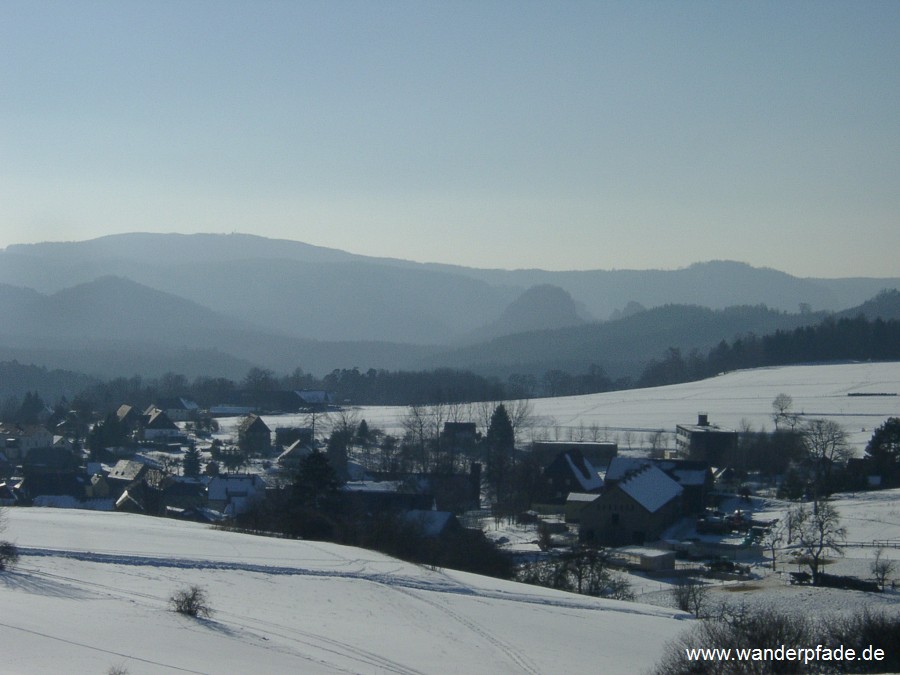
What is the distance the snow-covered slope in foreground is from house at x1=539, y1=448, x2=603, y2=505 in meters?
18.7

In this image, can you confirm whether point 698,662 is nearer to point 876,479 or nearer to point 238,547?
point 238,547

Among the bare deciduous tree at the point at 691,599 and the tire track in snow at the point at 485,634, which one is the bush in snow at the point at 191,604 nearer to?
the tire track in snow at the point at 485,634

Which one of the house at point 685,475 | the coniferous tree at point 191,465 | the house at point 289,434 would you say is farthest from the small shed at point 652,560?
the house at point 289,434

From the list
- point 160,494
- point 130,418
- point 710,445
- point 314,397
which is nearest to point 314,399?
point 314,397

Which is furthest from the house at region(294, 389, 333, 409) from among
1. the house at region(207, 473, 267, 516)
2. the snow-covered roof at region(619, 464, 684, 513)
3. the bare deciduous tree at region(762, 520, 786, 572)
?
the bare deciduous tree at region(762, 520, 786, 572)

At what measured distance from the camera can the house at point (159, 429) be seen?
52.2 m

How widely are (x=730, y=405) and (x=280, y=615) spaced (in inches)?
1906

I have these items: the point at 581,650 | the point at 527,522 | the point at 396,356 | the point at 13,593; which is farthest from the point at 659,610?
the point at 396,356

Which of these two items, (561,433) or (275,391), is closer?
(561,433)

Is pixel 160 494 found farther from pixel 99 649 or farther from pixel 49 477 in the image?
pixel 99 649

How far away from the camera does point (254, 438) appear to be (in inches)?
1898

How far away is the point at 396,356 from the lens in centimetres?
16850

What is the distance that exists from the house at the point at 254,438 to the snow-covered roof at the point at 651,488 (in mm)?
22398

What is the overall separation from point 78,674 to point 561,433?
44.3m
